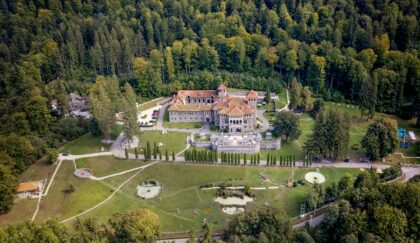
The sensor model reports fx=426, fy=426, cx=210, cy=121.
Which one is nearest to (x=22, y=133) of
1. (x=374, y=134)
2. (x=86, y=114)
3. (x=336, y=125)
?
(x=86, y=114)

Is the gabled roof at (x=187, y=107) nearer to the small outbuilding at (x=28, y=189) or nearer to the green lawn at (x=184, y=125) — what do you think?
the green lawn at (x=184, y=125)

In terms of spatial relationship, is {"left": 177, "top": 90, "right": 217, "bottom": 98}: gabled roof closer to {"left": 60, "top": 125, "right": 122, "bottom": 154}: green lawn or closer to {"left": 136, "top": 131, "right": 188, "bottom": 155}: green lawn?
{"left": 136, "top": 131, "right": 188, "bottom": 155}: green lawn

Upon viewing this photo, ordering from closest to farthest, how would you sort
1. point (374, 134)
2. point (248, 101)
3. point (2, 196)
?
point (2, 196)
point (374, 134)
point (248, 101)

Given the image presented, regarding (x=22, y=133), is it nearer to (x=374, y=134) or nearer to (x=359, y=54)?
(x=374, y=134)

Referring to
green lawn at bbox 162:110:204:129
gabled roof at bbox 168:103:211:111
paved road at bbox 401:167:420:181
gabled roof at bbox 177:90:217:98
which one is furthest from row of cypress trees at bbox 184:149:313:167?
gabled roof at bbox 177:90:217:98

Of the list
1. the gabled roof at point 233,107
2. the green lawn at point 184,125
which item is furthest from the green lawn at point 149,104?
the gabled roof at point 233,107
